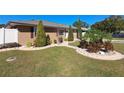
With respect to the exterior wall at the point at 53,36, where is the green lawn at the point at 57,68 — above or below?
below

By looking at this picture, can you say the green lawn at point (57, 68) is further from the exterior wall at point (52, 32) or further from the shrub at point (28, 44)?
the exterior wall at point (52, 32)

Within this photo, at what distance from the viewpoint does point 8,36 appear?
1264 cm

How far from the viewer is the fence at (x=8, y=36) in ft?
39.2

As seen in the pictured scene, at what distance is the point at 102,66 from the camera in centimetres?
760

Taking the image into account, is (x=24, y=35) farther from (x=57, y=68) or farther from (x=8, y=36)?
(x=57, y=68)

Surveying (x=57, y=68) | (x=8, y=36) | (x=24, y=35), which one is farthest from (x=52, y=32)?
(x=57, y=68)

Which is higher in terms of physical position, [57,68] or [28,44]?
[28,44]

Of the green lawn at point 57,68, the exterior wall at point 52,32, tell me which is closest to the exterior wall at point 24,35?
the exterior wall at point 52,32

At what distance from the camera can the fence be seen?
12.0 meters

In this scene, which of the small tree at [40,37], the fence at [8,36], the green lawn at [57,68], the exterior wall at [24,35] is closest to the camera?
the green lawn at [57,68]

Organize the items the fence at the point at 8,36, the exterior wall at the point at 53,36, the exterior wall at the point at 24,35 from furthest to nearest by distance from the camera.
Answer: the exterior wall at the point at 53,36
the exterior wall at the point at 24,35
the fence at the point at 8,36
